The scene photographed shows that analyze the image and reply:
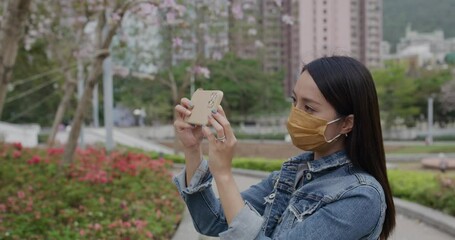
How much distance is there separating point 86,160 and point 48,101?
2205 centimetres

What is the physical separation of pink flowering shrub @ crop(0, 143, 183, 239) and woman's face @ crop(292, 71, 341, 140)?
133 inches

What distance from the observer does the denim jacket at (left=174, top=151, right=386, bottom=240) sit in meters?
1.32

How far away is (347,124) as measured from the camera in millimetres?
1440

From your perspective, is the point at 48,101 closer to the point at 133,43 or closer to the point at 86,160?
the point at 133,43

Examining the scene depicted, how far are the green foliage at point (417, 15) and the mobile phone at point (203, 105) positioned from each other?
58.0 m

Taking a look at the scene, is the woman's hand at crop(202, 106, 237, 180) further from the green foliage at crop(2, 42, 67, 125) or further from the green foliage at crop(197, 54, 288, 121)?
the green foliage at crop(197, 54, 288, 121)

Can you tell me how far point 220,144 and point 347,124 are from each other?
350 millimetres

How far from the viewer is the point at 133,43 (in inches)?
802

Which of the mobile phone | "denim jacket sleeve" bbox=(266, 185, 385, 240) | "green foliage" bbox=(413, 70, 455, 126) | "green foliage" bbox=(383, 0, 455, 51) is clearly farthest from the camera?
"green foliage" bbox=(383, 0, 455, 51)

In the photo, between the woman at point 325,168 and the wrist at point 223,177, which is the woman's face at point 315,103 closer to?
the woman at point 325,168

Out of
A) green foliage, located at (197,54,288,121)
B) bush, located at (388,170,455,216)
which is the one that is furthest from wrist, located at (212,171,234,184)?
green foliage, located at (197,54,288,121)

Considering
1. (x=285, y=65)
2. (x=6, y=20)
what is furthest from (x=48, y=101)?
(x=6, y=20)

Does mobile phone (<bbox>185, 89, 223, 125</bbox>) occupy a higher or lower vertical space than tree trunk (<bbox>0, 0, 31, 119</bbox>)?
lower

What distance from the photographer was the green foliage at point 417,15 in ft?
199
